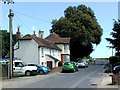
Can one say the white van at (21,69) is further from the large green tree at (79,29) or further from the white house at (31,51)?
the large green tree at (79,29)

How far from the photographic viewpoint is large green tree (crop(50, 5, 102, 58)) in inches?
3277

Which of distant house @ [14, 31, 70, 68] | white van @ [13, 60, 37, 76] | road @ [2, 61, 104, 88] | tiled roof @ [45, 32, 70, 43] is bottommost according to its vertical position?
road @ [2, 61, 104, 88]

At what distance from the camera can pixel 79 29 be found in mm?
83438

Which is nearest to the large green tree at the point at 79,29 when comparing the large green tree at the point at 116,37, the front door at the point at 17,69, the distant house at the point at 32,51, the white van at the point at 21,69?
the distant house at the point at 32,51

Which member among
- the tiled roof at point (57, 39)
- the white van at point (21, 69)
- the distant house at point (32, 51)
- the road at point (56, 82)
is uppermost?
the tiled roof at point (57, 39)

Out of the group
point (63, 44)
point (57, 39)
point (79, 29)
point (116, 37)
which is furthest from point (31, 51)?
point (79, 29)

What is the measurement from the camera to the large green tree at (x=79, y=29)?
8322 cm

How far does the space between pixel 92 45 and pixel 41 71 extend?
44465 mm

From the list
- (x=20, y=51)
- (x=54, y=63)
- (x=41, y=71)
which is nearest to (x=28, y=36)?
(x=20, y=51)

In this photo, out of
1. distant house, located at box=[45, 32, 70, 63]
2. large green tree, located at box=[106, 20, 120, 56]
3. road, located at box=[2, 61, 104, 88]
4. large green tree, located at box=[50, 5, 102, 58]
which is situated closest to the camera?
road, located at box=[2, 61, 104, 88]

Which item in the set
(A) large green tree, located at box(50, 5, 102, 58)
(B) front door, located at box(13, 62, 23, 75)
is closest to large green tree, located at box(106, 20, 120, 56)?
(B) front door, located at box(13, 62, 23, 75)

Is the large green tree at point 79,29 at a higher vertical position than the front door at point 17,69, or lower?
higher

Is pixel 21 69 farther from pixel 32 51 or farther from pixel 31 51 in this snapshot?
pixel 31 51

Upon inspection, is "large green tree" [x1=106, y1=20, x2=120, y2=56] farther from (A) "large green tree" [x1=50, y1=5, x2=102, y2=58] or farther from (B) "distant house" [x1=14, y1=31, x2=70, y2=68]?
(A) "large green tree" [x1=50, y1=5, x2=102, y2=58]
